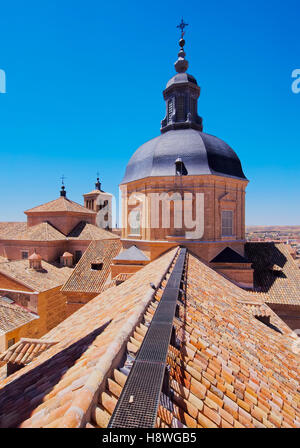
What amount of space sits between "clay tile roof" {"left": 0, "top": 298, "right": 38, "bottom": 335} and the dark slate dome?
9808 millimetres

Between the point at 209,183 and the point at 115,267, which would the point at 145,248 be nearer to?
the point at 115,267

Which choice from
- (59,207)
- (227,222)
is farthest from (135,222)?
(59,207)

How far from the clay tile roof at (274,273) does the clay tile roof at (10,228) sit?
21.8 meters

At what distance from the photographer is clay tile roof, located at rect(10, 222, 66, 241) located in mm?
21172

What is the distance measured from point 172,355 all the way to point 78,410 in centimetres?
125

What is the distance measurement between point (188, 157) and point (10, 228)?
22163 mm

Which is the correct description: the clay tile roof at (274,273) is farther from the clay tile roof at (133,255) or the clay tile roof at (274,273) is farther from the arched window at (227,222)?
the clay tile roof at (133,255)

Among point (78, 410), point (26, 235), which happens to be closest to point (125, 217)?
point (78, 410)

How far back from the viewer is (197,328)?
3.41 metres

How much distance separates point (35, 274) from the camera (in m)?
17.1

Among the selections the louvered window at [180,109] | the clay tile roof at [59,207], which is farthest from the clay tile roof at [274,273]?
the clay tile roof at [59,207]

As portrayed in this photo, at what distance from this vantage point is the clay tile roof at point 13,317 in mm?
12163

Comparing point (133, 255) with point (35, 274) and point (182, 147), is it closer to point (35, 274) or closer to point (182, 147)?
point (182, 147)

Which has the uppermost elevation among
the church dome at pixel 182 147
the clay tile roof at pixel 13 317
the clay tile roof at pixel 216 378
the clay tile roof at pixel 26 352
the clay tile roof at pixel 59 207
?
the church dome at pixel 182 147
